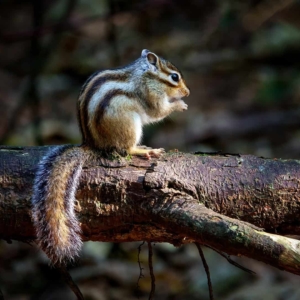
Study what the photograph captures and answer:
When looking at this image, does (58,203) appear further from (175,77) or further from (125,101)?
(175,77)

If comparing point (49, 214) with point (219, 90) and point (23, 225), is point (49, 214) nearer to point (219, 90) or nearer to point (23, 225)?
point (23, 225)

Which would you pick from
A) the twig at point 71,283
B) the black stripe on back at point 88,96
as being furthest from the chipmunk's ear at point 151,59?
the twig at point 71,283

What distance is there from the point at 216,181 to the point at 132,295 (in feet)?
7.68

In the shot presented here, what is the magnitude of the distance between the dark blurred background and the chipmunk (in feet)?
3.55

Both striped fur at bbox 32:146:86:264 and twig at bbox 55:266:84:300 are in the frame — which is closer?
striped fur at bbox 32:146:86:264

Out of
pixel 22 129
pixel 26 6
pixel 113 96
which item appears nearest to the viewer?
pixel 113 96

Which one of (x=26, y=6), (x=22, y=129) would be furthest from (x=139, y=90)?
(x=26, y=6)

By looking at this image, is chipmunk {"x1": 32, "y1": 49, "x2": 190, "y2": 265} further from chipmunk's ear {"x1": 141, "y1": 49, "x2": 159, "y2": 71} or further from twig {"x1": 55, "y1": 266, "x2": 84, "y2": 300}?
twig {"x1": 55, "y1": 266, "x2": 84, "y2": 300}

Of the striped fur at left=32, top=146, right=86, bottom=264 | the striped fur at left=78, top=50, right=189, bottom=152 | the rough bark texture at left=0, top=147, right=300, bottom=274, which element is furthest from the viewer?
the striped fur at left=78, top=50, right=189, bottom=152

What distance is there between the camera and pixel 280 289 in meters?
4.56

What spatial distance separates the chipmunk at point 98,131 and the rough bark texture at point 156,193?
79mm

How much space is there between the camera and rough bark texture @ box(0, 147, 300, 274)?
252 cm

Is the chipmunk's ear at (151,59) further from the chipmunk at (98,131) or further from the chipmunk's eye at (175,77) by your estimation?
the chipmunk's eye at (175,77)

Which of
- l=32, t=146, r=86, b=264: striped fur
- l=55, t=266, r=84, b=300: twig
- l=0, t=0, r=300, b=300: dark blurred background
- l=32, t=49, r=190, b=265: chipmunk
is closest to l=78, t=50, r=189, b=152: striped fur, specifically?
l=32, t=49, r=190, b=265: chipmunk
